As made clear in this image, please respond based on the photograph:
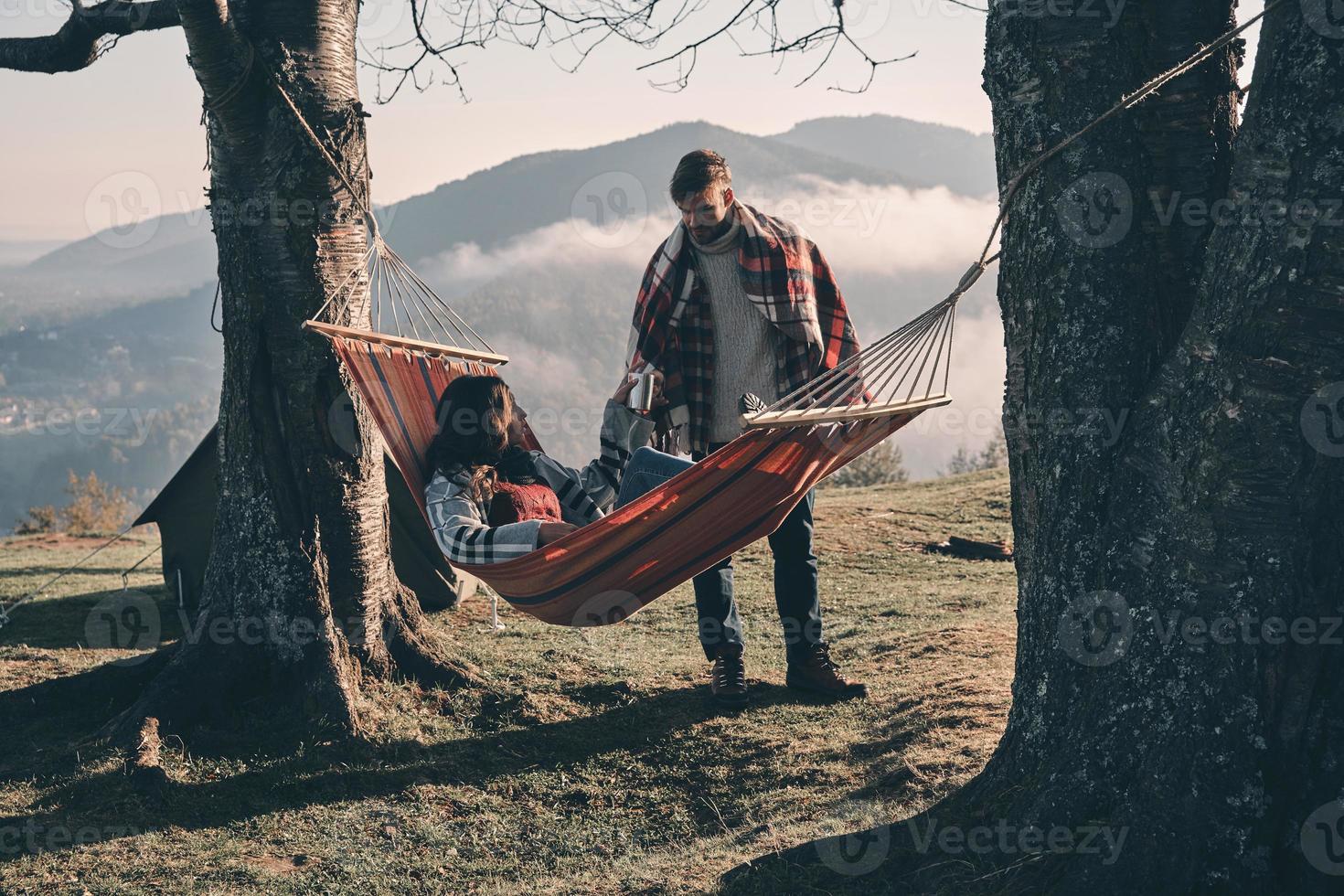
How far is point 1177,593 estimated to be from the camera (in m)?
1.85

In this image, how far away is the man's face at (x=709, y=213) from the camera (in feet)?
9.05

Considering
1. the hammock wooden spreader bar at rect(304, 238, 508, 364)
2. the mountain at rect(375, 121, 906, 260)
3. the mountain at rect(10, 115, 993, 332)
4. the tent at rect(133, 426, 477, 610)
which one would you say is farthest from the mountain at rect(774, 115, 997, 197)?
the hammock wooden spreader bar at rect(304, 238, 508, 364)

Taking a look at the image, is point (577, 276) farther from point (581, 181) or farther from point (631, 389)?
point (631, 389)

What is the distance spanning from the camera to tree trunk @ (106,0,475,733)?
9.77 ft

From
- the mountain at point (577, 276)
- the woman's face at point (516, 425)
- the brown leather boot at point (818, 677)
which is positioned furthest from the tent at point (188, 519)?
the mountain at point (577, 276)

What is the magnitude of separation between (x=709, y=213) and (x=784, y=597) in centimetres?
106

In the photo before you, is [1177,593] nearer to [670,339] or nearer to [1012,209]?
[1012,209]

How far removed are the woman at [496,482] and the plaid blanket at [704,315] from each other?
5.7 inches

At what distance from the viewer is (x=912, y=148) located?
593ft

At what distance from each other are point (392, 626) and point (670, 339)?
1.18 meters

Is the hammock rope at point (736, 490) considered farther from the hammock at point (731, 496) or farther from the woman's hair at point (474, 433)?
the woman's hair at point (474, 433)

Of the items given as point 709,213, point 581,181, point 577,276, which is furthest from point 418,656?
point 581,181

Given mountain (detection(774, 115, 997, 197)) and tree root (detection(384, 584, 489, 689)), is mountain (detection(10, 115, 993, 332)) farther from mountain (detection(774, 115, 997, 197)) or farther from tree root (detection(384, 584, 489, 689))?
tree root (detection(384, 584, 489, 689))

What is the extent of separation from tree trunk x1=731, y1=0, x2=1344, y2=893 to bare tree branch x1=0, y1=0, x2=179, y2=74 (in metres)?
2.59
